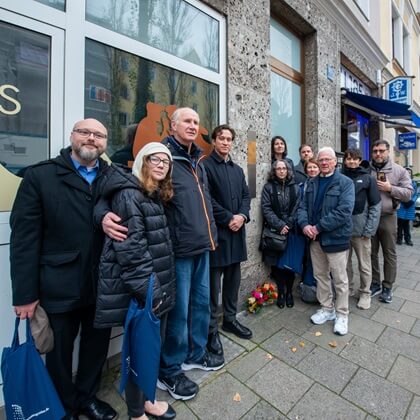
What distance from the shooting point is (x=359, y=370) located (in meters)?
2.24

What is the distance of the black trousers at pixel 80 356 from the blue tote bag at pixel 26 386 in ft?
0.79

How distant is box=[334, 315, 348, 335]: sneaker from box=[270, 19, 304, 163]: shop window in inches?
114

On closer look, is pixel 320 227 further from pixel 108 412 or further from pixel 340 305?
pixel 108 412

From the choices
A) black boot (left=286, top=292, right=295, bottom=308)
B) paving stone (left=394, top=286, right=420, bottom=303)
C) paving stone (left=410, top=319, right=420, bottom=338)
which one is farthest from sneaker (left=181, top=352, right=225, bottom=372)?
paving stone (left=394, top=286, right=420, bottom=303)

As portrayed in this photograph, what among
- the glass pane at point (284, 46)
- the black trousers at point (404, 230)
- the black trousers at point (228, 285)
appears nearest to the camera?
the black trousers at point (228, 285)

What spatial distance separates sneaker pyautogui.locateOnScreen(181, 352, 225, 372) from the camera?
2.28 m

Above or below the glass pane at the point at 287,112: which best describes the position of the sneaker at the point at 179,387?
below

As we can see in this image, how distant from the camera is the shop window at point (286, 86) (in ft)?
14.4

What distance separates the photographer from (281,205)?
10.6 ft

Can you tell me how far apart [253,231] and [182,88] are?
1.96 m

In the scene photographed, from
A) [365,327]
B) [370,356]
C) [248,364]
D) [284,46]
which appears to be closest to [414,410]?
[370,356]

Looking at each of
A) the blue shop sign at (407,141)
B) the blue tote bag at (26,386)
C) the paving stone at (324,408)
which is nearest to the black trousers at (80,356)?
the blue tote bag at (26,386)

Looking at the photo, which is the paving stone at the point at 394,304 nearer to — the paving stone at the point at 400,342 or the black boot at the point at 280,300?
the paving stone at the point at 400,342

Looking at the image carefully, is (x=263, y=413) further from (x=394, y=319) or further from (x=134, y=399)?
(x=394, y=319)
